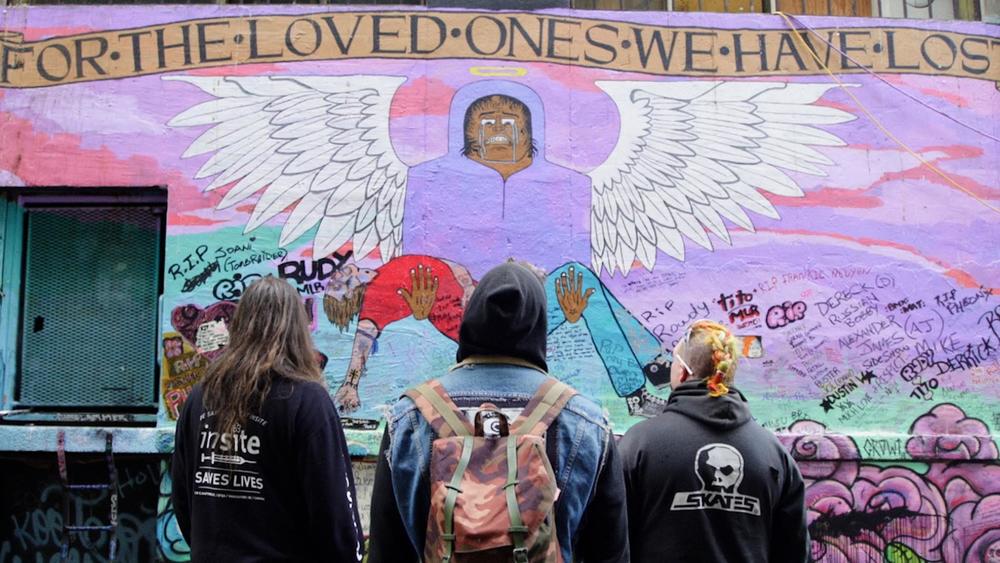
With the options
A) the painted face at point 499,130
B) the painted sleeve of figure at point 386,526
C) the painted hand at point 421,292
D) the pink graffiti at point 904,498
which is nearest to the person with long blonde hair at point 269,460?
the painted sleeve of figure at point 386,526

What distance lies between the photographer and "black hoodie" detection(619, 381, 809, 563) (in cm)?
351

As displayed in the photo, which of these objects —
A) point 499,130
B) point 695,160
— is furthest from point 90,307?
point 695,160

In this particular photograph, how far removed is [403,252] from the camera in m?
6.84

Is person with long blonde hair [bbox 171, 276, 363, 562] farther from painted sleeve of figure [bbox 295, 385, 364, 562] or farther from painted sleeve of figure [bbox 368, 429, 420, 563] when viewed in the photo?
painted sleeve of figure [bbox 368, 429, 420, 563]

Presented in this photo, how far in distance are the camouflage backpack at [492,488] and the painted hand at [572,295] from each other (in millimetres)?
4119

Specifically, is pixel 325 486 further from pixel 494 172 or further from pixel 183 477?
pixel 494 172

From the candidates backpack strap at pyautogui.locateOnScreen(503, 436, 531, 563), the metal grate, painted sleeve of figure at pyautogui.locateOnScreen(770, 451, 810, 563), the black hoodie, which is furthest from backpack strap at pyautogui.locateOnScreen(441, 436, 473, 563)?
the metal grate

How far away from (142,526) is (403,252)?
101 inches

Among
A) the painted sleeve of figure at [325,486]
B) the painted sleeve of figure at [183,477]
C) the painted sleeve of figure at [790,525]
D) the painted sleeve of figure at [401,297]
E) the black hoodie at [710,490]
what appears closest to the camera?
the painted sleeve of figure at [325,486]

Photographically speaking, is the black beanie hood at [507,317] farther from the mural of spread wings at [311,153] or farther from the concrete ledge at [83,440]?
the concrete ledge at [83,440]

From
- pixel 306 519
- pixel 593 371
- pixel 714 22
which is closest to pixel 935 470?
pixel 593 371

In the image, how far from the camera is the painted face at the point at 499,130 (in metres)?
7.00

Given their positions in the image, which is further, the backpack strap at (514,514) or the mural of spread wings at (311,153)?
the mural of spread wings at (311,153)

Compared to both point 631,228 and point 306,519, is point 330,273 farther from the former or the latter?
point 306,519
